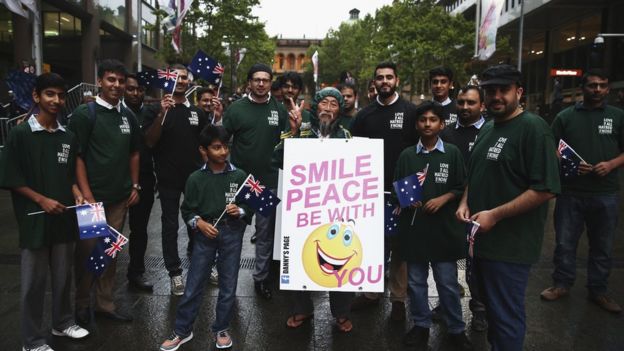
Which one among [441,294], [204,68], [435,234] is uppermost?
[204,68]

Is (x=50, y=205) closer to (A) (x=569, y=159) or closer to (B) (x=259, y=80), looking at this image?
(B) (x=259, y=80)

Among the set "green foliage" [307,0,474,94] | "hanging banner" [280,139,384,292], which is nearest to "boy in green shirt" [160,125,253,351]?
"hanging banner" [280,139,384,292]

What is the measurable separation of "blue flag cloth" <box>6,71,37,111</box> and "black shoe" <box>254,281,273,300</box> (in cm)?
288

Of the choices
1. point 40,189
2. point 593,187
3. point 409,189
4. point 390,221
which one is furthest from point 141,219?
point 593,187

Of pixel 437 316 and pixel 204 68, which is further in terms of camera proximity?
pixel 204 68

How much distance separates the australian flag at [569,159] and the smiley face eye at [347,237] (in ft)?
7.88

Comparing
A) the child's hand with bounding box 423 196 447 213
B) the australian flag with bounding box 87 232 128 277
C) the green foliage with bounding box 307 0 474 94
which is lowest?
the australian flag with bounding box 87 232 128 277

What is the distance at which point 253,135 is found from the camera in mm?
5242

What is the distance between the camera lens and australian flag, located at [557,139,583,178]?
4.77 m

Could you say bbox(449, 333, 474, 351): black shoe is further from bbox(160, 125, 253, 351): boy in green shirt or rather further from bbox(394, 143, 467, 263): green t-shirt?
bbox(160, 125, 253, 351): boy in green shirt

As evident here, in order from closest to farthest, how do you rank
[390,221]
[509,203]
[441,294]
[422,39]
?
[509,203] < [441,294] < [390,221] < [422,39]

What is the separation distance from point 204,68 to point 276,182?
56.5 inches

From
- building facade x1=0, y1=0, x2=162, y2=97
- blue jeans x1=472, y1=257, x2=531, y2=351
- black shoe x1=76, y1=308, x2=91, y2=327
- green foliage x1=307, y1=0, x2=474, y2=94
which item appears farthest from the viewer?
green foliage x1=307, y1=0, x2=474, y2=94

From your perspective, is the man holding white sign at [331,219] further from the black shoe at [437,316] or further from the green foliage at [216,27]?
the green foliage at [216,27]
